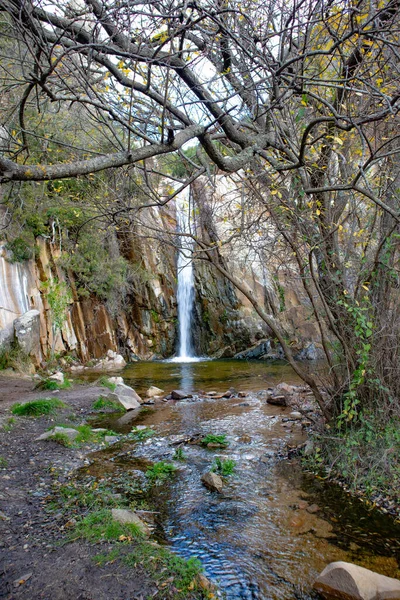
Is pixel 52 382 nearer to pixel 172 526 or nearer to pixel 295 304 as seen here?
pixel 172 526

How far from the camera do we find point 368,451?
4.06 metres

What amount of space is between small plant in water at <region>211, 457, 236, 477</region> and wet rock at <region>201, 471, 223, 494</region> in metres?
0.24

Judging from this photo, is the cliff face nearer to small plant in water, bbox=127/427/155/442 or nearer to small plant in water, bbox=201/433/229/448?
small plant in water, bbox=127/427/155/442

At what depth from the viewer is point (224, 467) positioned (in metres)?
4.50

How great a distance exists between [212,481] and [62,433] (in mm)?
2393

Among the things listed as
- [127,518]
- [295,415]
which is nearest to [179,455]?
[127,518]

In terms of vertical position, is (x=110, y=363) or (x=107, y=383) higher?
(x=110, y=363)

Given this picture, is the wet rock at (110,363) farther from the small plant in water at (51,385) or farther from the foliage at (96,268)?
the small plant in water at (51,385)

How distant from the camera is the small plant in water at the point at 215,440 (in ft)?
17.7

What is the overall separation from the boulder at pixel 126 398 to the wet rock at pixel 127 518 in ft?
15.2

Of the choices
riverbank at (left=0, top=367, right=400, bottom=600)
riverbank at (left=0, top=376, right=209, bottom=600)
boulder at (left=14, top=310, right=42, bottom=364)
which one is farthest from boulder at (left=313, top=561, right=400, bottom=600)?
boulder at (left=14, top=310, right=42, bottom=364)

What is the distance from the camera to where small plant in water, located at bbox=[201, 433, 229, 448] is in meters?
5.41

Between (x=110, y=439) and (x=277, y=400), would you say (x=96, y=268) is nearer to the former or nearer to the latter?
(x=277, y=400)

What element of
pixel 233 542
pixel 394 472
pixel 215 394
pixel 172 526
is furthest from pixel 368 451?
pixel 215 394
